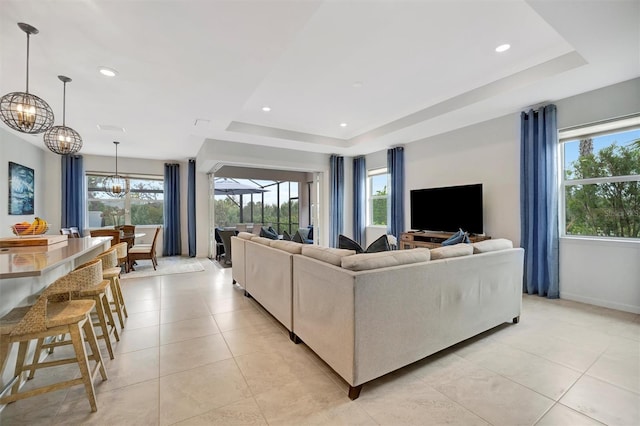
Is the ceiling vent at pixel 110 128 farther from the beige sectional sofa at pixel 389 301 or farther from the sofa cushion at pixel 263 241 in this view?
the beige sectional sofa at pixel 389 301

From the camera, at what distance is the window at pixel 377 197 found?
679 cm

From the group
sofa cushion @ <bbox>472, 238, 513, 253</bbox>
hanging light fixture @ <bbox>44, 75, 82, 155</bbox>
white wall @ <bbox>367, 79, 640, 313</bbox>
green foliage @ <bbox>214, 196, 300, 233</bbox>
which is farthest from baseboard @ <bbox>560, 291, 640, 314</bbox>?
green foliage @ <bbox>214, 196, 300, 233</bbox>

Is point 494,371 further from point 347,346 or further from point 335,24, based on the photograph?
point 335,24

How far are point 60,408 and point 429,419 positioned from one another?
2.19 m

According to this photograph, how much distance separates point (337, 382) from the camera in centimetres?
195

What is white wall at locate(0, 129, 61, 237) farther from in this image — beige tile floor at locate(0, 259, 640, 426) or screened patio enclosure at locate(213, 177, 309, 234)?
screened patio enclosure at locate(213, 177, 309, 234)

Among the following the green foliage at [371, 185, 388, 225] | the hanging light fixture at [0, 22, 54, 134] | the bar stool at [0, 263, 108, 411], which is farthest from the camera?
the green foliage at [371, 185, 388, 225]

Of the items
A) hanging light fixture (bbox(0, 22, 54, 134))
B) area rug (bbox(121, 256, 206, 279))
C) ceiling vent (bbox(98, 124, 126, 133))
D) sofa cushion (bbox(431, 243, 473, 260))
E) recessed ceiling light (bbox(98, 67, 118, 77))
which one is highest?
ceiling vent (bbox(98, 124, 126, 133))

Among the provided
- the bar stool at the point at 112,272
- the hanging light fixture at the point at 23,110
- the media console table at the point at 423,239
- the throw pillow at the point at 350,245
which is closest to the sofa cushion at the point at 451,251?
the throw pillow at the point at 350,245

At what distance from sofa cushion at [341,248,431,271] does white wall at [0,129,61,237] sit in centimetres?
607

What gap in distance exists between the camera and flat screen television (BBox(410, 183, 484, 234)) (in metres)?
4.45

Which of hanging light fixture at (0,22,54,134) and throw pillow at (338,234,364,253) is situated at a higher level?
hanging light fixture at (0,22,54,134)

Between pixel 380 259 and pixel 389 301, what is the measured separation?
0.93 ft

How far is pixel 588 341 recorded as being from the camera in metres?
2.50
